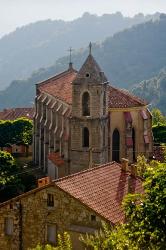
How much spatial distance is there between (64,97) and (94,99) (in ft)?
24.4

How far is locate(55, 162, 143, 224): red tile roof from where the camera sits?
119 ft

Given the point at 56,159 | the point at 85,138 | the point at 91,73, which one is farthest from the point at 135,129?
the point at 91,73

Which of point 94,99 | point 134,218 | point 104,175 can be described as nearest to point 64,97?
point 94,99

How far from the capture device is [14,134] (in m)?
84.2

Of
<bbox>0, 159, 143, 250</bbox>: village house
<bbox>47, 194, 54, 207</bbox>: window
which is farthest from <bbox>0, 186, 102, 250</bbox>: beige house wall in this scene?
<bbox>47, 194, 54, 207</bbox>: window

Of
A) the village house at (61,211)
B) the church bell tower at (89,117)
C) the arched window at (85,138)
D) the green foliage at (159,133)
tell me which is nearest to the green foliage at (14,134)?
the green foliage at (159,133)

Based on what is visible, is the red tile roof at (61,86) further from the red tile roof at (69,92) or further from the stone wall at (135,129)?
the stone wall at (135,129)

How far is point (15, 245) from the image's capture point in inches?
1510

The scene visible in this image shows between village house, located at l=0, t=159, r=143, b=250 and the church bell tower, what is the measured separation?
21.5 m

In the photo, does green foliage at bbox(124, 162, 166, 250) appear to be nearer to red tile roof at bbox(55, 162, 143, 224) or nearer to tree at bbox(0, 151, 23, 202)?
red tile roof at bbox(55, 162, 143, 224)

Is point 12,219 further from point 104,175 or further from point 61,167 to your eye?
point 61,167

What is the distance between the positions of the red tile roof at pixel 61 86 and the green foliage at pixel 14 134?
8.85 m

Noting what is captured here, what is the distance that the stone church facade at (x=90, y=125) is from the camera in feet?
200

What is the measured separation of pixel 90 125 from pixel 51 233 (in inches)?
995
